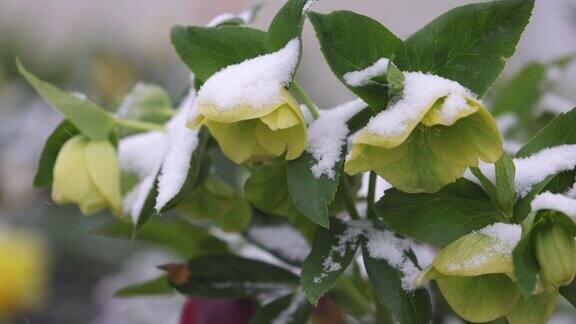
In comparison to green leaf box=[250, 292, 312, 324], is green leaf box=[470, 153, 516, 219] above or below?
Result: above

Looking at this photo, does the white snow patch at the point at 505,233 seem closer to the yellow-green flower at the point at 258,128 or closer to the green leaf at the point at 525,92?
the yellow-green flower at the point at 258,128

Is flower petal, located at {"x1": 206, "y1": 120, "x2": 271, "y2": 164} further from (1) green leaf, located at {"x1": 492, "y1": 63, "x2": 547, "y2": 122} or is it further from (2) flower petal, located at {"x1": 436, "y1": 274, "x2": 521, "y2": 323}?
(1) green leaf, located at {"x1": 492, "y1": 63, "x2": 547, "y2": 122}

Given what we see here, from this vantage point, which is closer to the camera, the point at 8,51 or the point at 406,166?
the point at 406,166

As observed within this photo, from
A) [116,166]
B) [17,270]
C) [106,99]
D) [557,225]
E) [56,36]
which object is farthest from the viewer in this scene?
[56,36]

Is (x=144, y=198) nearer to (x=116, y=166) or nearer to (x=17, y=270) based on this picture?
(x=116, y=166)

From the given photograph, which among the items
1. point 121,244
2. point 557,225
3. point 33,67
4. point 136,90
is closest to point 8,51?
point 33,67

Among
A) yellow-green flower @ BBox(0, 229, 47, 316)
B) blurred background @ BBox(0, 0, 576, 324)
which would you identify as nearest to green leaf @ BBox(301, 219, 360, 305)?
blurred background @ BBox(0, 0, 576, 324)

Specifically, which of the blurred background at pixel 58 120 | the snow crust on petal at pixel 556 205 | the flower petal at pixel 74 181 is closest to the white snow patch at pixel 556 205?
the snow crust on petal at pixel 556 205

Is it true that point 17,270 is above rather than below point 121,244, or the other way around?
above
